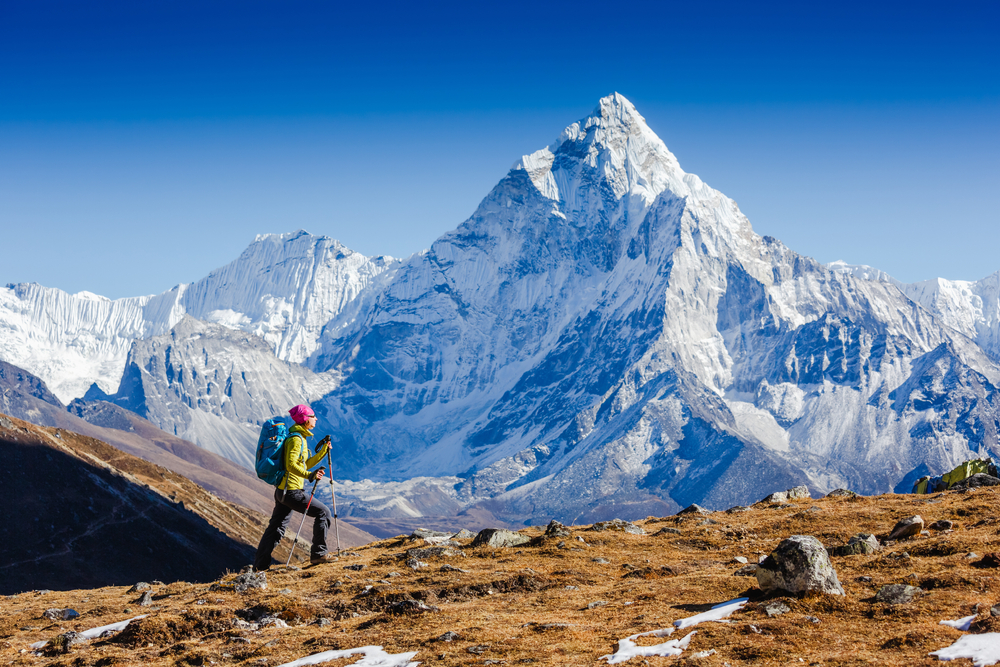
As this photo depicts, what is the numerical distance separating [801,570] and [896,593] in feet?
8.94

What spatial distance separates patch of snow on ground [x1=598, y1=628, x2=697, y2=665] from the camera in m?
21.9

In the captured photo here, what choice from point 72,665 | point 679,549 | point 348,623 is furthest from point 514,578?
point 72,665

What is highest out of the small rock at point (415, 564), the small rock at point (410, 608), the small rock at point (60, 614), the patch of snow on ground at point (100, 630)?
the small rock at point (410, 608)

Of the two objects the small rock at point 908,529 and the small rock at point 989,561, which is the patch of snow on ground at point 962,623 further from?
the small rock at point 908,529

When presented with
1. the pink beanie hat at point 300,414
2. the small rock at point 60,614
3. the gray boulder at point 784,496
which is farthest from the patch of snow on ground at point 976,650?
the small rock at point 60,614

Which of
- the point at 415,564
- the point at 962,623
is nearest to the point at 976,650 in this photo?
the point at 962,623

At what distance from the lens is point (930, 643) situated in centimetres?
2105

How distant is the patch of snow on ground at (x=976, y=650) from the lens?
1972cm

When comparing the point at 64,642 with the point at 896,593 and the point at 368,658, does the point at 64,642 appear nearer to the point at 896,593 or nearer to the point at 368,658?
the point at 368,658

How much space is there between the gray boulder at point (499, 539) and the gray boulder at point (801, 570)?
1757 centimetres

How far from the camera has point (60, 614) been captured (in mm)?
33656

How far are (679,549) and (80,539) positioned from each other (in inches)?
7121

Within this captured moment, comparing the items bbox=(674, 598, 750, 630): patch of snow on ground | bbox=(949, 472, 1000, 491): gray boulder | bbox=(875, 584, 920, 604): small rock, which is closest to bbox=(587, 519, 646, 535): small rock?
bbox=(674, 598, 750, 630): patch of snow on ground

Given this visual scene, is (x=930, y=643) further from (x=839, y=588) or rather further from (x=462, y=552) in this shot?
(x=462, y=552)
